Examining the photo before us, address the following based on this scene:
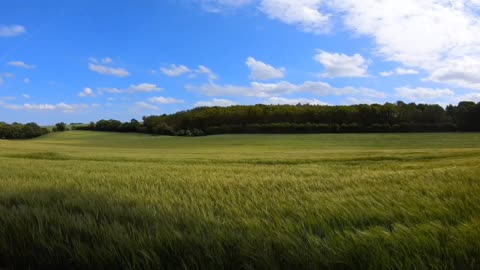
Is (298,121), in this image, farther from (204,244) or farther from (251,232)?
(204,244)

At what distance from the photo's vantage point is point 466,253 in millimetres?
2855

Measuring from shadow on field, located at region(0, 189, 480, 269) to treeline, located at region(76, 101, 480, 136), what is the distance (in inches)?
3719

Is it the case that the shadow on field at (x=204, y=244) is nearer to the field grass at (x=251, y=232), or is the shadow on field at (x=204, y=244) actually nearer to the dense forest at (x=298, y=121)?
the field grass at (x=251, y=232)

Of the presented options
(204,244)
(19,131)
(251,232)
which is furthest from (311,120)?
(204,244)

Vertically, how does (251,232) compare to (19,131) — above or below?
below

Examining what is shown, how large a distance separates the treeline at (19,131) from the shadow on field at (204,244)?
114m

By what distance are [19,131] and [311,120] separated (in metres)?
72.3

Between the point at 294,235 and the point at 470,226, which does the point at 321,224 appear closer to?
the point at 294,235

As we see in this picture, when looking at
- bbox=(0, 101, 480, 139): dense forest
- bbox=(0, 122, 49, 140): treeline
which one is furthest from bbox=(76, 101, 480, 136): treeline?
bbox=(0, 122, 49, 140): treeline

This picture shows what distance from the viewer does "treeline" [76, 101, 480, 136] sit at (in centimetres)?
9181

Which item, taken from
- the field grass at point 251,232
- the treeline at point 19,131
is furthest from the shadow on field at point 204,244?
the treeline at point 19,131

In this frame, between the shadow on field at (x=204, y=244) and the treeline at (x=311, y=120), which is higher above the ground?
the treeline at (x=311, y=120)

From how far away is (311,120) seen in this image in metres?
110

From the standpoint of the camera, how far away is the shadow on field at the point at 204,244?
9.71ft
